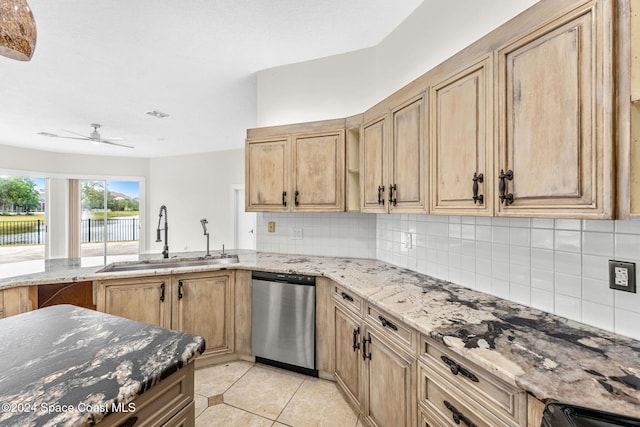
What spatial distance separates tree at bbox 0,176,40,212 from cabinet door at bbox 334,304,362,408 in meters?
7.58

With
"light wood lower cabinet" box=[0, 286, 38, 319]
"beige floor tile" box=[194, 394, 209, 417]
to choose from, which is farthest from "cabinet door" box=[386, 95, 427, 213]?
"light wood lower cabinet" box=[0, 286, 38, 319]

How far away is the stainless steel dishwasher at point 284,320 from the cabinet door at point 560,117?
1614 mm

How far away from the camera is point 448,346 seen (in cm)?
107

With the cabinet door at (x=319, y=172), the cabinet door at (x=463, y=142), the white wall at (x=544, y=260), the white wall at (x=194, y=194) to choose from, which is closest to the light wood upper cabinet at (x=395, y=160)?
the cabinet door at (x=463, y=142)

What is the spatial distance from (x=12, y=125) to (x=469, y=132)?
6.47 metres

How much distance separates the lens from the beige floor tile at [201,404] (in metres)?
2.01

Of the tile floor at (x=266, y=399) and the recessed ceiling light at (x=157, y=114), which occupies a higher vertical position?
the recessed ceiling light at (x=157, y=114)

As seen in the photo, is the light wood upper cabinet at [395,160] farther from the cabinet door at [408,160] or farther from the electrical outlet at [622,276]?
the electrical outlet at [622,276]

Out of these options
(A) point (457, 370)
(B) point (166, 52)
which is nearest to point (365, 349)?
(A) point (457, 370)

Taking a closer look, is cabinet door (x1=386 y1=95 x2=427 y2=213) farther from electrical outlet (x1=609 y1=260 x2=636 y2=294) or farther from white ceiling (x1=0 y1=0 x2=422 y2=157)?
white ceiling (x1=0 y1=0 x2=422 y2=157)

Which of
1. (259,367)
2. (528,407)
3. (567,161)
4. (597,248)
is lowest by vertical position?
(259,367)

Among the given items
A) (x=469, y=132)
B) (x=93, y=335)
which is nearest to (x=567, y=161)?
(x=469, y=132)

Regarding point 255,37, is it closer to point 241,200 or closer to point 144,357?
point 144,357

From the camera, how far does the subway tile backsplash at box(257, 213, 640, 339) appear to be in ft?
3.70
